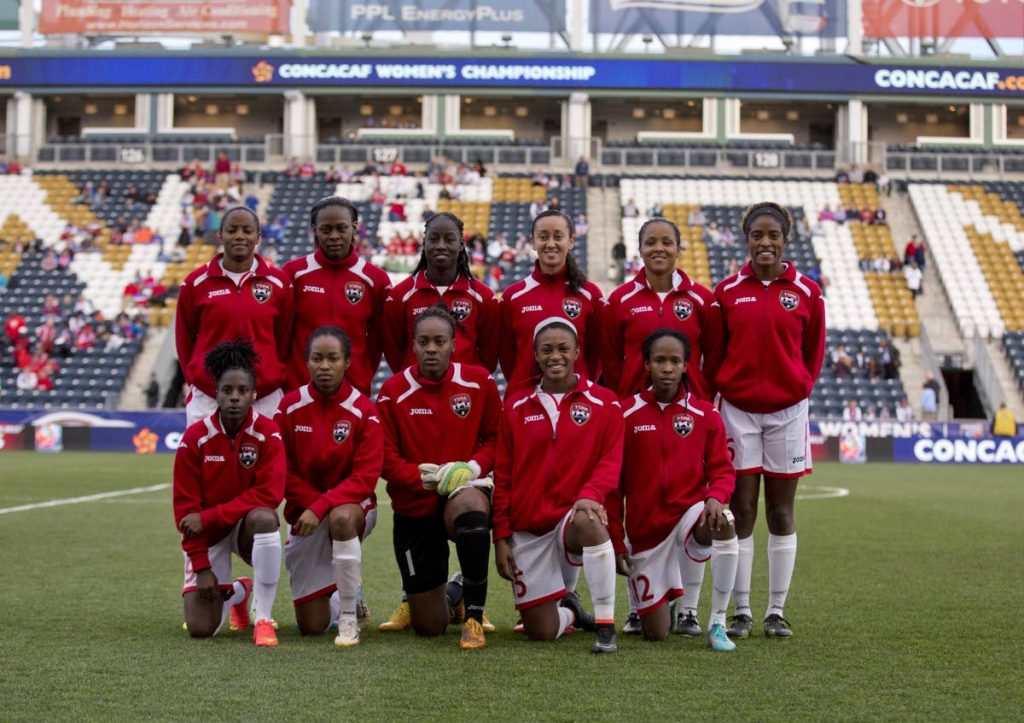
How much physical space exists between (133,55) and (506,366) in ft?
106

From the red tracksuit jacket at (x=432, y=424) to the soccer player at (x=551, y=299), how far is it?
0.28 meters

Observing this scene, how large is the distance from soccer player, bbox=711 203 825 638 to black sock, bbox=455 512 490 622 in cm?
128

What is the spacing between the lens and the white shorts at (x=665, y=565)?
6.29 metres

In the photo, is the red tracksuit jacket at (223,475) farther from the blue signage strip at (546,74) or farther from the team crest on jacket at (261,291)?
the blue signage strip at (546,74)

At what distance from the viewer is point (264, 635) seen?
19.9ft

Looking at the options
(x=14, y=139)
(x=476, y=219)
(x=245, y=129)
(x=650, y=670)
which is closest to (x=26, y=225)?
(x=14, y=139)

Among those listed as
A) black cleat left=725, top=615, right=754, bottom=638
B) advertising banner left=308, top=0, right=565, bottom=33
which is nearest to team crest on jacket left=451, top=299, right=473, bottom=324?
black cleat left=725, top=615, right=754, bottom=638

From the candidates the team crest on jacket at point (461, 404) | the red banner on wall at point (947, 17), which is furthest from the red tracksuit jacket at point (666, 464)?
the red banner on wall at point (947, 17)

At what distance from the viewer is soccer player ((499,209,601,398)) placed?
6.82m

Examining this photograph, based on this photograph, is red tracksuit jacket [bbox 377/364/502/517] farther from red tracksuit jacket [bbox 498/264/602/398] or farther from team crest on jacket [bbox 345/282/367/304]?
team crest on jacket [bbox 345/282/367/304]

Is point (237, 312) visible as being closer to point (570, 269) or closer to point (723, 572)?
point (570, 269)

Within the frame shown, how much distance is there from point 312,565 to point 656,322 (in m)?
2.11

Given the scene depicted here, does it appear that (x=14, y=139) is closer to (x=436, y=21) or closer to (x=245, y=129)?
(x=245, y=129)

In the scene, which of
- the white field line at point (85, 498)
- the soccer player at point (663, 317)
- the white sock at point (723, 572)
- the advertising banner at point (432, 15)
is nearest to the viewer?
the white sock at point (723, 572)
